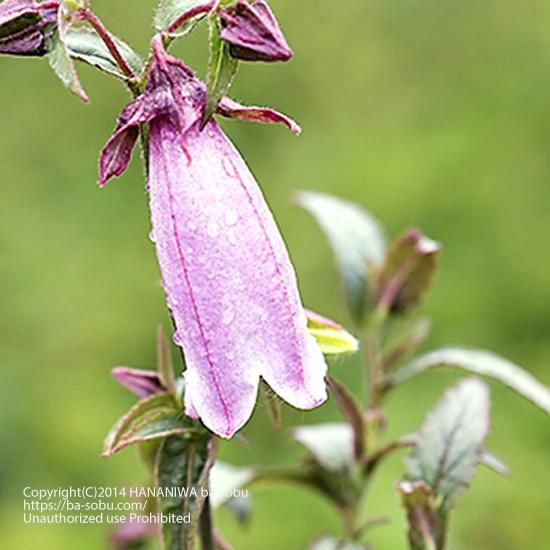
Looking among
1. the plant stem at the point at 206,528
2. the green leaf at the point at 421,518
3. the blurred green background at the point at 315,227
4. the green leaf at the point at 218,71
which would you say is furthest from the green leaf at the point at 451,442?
the blurred green background at the point at 315,227

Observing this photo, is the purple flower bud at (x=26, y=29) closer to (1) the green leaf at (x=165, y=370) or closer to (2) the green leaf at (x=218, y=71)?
(2) the green leaf at (x=218, y=71)

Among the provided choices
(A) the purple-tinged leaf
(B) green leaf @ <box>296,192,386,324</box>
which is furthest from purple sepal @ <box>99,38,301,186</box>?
(B) green leaf @ <box>296,192,386,324</box>

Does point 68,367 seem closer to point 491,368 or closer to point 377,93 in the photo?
point 377,93

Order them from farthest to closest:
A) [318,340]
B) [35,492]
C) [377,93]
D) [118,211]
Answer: [377,93] → [118,211] → [35,492] → [318,340]

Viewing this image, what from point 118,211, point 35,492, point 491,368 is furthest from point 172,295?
point 118,211

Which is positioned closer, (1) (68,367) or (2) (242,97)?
(1) (68,367)

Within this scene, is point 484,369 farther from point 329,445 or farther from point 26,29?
point 26,29
